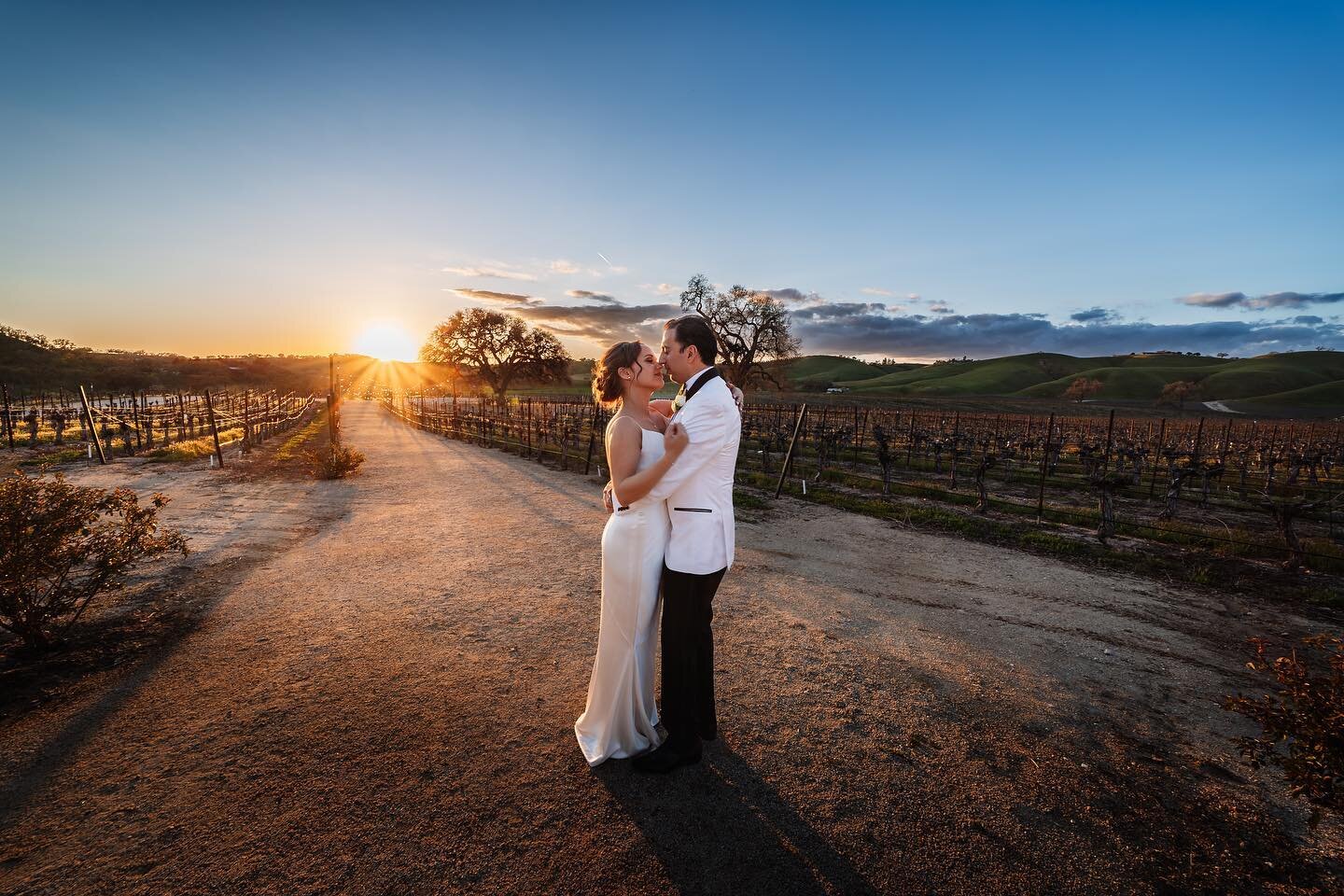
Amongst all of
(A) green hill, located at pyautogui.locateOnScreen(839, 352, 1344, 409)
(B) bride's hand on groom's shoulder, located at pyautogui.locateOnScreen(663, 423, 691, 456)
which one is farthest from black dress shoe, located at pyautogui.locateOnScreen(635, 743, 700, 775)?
(A) green hill, located at pyautogui.locateOnScreen(839, 352, 1344, 409)

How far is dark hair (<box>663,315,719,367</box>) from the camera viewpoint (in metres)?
2.59

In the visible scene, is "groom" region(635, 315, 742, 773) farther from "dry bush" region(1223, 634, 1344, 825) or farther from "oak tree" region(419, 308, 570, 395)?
"oak tree" region(419, 308, 570, 395)

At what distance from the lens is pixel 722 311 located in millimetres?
41906

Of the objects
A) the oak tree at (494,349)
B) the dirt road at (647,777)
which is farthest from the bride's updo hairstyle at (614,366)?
the oak tree at (494,349)

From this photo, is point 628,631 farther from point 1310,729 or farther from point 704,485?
point 1310,729

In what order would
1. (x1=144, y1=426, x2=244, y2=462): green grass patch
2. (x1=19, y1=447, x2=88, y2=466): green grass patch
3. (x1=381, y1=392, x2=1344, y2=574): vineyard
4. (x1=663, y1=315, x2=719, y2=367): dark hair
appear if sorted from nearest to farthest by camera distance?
(x1=663, y1=315, x2=719, y2=367): dark hair
(x1=381, y1=392, x2=1344, y2=574): vineyard
(x1=19, y1=447, x2=88, y2=466): green grass patch
(x1=144, y1=426, x2=244, y2=462): green grass patch

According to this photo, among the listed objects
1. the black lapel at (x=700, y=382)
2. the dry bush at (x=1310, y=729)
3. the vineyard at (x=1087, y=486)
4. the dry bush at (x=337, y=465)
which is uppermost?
the black lapel at (x=700, y=382)

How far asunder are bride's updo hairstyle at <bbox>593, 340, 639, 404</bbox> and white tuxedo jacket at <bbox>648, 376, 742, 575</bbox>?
41 centimetres

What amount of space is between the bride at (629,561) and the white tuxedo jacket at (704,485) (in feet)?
0.33

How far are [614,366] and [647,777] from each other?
2226mm

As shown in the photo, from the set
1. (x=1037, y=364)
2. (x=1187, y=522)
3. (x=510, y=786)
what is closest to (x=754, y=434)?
(x=1187, y=522)

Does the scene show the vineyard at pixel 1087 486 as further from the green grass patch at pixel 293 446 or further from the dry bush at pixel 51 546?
the dry bush at pixel 51 546

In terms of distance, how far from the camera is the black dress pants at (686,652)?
8.93 ft

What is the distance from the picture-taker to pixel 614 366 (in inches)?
105
